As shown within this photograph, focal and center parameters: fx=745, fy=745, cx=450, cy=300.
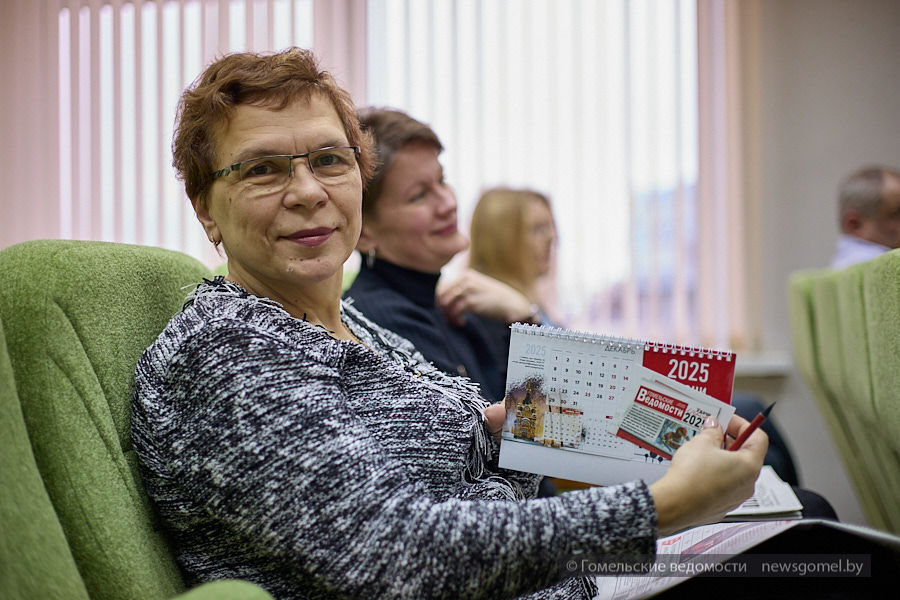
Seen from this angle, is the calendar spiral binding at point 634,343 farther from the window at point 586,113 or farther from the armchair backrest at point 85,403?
the window at point 586,113

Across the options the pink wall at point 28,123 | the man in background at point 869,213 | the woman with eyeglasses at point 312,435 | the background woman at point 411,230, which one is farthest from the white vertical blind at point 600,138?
the woman with eyeglasses at point 312,435

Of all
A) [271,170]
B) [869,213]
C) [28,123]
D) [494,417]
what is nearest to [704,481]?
[494,417]

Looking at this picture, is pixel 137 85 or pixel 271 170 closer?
pixel 271 170

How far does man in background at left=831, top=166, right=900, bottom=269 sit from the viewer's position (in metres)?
2.72

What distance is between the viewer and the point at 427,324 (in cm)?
145

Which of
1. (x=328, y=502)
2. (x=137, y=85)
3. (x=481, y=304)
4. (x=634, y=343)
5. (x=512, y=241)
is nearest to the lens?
(x=328, y=502)

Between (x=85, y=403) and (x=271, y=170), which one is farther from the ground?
(x=271, y=170)

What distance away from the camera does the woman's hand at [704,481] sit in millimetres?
732

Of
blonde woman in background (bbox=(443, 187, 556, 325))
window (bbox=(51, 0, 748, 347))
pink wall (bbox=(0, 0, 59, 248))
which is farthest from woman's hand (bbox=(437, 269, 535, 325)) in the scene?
pink wall (bbox=(0, 0, 59, 248))

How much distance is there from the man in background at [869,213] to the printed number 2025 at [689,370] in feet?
7.25

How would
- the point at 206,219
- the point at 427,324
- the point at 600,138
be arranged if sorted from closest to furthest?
the point at 206,219 → the point at 427,324 → the point at 600,138

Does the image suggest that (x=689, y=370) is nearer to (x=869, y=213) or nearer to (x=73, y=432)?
(x=73, y=432)

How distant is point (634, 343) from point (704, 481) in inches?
6.5

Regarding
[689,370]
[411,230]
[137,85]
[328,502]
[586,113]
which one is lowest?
[328,502]
